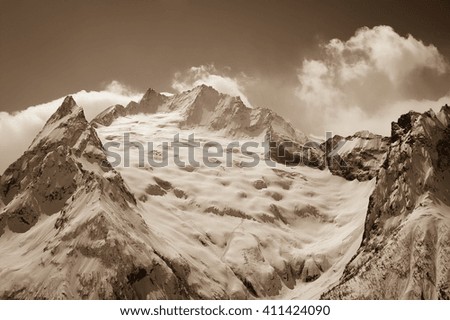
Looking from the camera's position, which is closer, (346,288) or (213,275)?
(346,288)

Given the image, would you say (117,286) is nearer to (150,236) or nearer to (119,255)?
(119,255)

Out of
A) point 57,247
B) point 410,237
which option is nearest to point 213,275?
point 57,247

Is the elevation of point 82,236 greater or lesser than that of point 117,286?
greater
